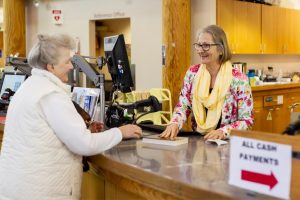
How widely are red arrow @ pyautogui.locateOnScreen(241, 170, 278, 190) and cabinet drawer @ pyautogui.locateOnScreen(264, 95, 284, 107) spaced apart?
4.89 meters

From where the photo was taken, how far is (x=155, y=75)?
249 inches

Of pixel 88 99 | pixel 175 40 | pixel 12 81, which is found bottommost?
pixel 88 99

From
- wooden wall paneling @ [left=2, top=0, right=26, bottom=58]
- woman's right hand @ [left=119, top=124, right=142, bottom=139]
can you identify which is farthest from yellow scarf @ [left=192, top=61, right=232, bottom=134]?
wooden wall paneling @ [left=2, top=0, right=26, bottom=58]

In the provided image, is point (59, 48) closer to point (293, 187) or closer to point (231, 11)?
point (293, 187)

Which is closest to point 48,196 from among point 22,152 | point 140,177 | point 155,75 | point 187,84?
point 22,152

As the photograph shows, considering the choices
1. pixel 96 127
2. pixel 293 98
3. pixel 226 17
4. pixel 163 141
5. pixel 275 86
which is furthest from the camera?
pixel 293 98

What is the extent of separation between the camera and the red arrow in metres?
1.25

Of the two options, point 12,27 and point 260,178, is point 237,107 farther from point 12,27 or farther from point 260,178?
point 12,27

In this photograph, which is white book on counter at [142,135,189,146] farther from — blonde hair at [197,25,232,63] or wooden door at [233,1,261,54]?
wooden door at [233,1,261,54]

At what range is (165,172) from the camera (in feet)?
5.47

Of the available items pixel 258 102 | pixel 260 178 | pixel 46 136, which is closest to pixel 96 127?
pixel 46 136

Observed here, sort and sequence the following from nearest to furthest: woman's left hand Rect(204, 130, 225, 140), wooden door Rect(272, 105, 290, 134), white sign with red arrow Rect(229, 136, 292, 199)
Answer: white sign with red arrow Rect(229, 136, 292, 199)
woman's left hand Rect(204, 130, 225, 140)
wooden door Rect(272, 105, 290, 134)

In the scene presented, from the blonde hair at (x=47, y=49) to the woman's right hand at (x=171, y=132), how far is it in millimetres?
737

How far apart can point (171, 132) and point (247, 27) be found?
13.6 feet
